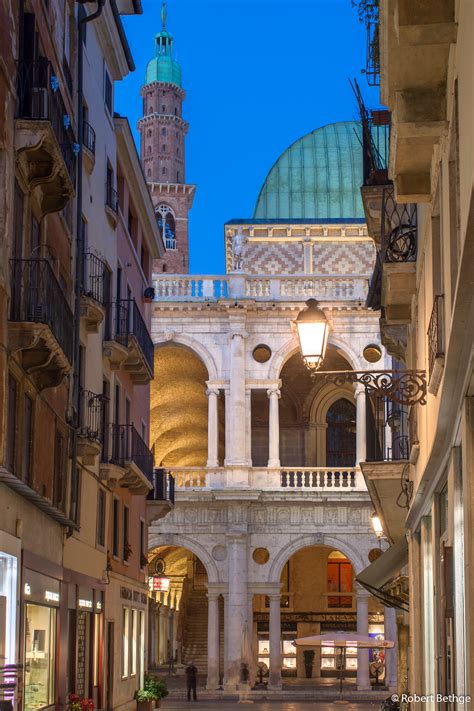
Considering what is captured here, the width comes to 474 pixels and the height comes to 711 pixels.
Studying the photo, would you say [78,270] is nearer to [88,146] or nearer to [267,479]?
[88,146]

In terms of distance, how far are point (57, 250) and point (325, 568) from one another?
37.0m

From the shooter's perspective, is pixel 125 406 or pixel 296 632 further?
pixel 296 632

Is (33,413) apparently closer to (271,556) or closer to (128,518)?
(128,518)

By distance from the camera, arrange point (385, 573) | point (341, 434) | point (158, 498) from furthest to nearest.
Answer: point (341, 434) < point (158, 498) < point (385, 573)

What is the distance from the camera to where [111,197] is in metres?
27.1

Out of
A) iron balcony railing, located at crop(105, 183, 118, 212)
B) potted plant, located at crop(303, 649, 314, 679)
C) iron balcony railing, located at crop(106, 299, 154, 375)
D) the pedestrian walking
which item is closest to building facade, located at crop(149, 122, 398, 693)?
potted plant, located at crop(303, 649, 314, 679)

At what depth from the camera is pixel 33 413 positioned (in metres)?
17.2

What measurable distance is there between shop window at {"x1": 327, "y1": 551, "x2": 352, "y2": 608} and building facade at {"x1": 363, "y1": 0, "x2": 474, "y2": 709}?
3907 cm

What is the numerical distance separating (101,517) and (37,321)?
39.2ft

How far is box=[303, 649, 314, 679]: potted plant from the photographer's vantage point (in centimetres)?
5262

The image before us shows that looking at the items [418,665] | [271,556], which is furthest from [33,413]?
[271,556]

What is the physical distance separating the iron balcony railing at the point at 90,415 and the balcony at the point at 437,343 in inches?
440

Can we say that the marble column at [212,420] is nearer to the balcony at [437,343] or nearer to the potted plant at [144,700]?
the potted plant at [144,700]

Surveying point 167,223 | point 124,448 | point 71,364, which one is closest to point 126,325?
point 124,448
